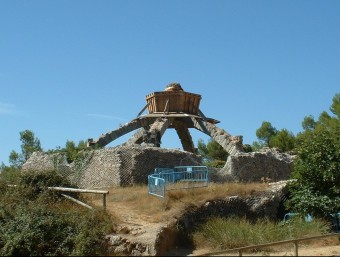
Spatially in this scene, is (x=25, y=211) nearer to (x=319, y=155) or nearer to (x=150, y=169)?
(x=150, y=169)

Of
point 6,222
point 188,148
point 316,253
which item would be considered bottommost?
point 316,253

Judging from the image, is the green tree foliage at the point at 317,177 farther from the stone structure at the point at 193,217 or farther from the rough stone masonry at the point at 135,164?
the rough stone masonry at the point at 135,164

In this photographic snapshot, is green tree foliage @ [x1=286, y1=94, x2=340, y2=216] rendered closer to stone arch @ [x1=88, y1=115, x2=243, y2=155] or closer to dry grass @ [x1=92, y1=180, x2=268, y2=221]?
dry grass @ [x1=92, y1=180, x2=268, y2=221]

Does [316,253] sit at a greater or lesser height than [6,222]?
lesser

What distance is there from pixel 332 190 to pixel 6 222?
32.7 ft

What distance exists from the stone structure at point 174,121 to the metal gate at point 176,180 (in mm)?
9265

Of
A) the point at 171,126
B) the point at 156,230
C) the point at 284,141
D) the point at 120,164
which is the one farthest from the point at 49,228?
the point at 284,141

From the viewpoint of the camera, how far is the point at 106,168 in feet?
69.3

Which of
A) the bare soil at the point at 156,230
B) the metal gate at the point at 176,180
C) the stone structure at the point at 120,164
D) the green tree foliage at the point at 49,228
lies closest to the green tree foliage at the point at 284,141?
the stone structure at the point at 120,164

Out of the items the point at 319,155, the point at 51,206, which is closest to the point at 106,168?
the point at 51,206

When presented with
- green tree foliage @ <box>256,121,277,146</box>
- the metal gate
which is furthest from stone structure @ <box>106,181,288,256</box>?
green tree foliage @ <box>256,121,277,146</box>

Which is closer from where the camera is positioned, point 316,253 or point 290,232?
point 316,253

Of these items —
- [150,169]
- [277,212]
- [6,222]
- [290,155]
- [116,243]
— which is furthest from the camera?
[290,155]

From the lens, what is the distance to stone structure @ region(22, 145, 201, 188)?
20.4 metres
